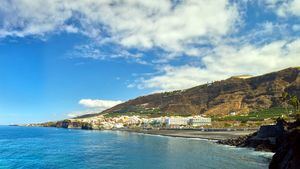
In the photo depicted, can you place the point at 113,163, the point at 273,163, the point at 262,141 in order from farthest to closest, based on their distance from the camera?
the point at 262,141
the point at 113,163
the point at 273,163

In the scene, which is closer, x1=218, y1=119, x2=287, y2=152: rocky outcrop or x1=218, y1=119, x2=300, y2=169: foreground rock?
x1=218, y1=119, x2=300, y2=169: foreground rock

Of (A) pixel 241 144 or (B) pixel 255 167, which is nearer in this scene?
(B) pixel 255 167

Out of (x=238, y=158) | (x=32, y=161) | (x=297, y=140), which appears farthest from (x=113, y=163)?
(x=297, y=140)

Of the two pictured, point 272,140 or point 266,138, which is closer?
point 272,140

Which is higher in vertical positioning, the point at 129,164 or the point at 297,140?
the point at 297,140

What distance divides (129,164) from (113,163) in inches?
164

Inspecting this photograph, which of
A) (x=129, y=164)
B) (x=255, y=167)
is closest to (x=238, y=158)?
(x=255, y=167)

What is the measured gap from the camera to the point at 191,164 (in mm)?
60969

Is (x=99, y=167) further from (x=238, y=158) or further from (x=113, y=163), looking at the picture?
(x=238, y=158)

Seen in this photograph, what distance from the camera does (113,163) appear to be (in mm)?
65062

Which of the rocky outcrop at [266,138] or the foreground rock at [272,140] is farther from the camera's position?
the rocky outcrop at [266,138]

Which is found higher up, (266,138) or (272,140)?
(266,138)

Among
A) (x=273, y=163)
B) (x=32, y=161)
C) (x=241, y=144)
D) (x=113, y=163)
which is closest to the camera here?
(x=273, y=163)

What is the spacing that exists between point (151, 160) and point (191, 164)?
10.8 metres
